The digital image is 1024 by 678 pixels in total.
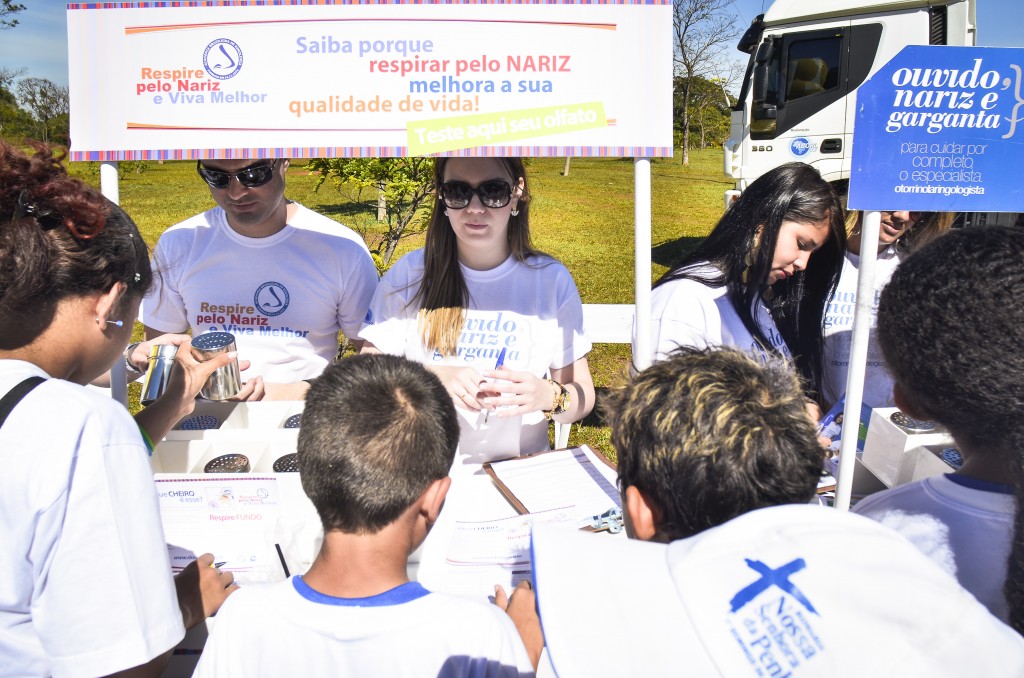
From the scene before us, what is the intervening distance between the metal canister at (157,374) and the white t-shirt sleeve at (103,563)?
87cm

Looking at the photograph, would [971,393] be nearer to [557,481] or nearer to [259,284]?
[557,481]

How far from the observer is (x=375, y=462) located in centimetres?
114

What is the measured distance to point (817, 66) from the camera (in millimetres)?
8570

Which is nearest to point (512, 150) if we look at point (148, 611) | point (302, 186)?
point (148, 611)

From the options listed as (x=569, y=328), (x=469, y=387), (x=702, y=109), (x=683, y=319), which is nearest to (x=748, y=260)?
(x=683, y=319)

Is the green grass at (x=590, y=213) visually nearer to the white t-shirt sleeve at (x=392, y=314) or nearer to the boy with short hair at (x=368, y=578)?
the boy with short hair at (x=368, y=578)

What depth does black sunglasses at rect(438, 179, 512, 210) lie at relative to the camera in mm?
2213

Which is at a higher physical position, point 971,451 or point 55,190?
point 55,190

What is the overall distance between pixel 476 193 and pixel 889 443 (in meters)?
1.44

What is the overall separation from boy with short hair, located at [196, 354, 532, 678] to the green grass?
0.44 m

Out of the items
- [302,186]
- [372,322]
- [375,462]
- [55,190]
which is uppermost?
[302,186]

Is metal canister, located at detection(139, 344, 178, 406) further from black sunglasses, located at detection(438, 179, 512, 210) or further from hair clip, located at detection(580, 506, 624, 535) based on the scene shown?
hair clip, located at detection(580, 506, 624, 535)

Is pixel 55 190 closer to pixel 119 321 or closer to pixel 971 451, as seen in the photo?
pixel 119 321

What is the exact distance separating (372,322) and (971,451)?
1790mm
